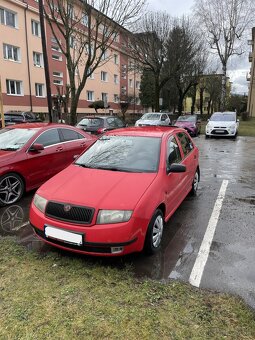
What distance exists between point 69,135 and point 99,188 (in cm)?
381

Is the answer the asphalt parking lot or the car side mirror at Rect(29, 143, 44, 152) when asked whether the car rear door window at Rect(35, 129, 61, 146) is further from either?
the asphalt parking lot

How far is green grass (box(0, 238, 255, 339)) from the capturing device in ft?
7.95

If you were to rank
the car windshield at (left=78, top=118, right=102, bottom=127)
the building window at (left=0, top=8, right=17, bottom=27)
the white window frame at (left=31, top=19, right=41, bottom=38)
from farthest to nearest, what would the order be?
the white window frame at (left=31, top=19, right=41, bottom=38) < the building window at (left=0, top=8, right=17, bottom=27) < the car windshield at (left=78, top=118, right=102, bottom=127)

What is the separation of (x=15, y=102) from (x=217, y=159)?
2075 cm

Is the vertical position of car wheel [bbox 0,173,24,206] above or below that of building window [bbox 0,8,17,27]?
below

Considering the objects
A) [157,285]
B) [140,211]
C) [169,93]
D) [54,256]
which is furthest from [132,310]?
[169,93]

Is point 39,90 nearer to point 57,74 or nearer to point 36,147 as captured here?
point 57,74

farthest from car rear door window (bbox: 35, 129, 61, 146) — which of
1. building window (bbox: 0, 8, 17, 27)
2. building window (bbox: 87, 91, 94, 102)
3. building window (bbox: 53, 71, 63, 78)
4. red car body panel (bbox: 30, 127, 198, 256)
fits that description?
A: building window (bbox: 87, 91, 94, 102)

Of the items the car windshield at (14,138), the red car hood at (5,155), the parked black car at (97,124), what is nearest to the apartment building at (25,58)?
the parked black car at (97,124)

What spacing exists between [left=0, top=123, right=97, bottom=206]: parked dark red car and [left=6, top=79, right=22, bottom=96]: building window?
69.7 feet

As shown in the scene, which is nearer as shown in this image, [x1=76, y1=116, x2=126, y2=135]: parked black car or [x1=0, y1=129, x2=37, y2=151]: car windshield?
[x1=0, y1=129, x2=37, y2=151]: car windshield

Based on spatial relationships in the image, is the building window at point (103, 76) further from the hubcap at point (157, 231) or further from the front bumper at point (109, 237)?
the front bumper at point (109, 237)

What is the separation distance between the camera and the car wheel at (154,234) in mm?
3484

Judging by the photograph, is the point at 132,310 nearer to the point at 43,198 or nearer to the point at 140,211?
the point at 140,211
